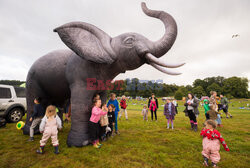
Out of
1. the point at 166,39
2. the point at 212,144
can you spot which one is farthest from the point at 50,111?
the point at 212,144

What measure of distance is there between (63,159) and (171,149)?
232 cm

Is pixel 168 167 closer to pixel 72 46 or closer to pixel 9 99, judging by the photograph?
pixel 72 46

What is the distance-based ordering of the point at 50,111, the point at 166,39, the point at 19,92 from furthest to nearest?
the point at 19,92, the point at 166,39, the point at 50,111

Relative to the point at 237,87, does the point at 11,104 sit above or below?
below

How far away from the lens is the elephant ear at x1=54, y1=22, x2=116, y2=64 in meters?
2.62

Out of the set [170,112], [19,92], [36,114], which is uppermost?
[19,92]

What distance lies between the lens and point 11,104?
609 centimetres

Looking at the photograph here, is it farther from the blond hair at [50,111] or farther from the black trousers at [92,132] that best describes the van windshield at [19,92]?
the black trousers at [92,132]

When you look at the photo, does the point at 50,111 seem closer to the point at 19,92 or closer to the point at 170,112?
the point at 170,112

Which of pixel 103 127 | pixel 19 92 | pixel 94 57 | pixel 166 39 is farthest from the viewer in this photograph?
pixel 19 92

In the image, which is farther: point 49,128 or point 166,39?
point 166,39

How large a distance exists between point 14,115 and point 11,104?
0.56 meters

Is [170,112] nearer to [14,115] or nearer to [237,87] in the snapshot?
[14,115]

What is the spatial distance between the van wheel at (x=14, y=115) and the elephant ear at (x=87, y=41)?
5.84 meters
